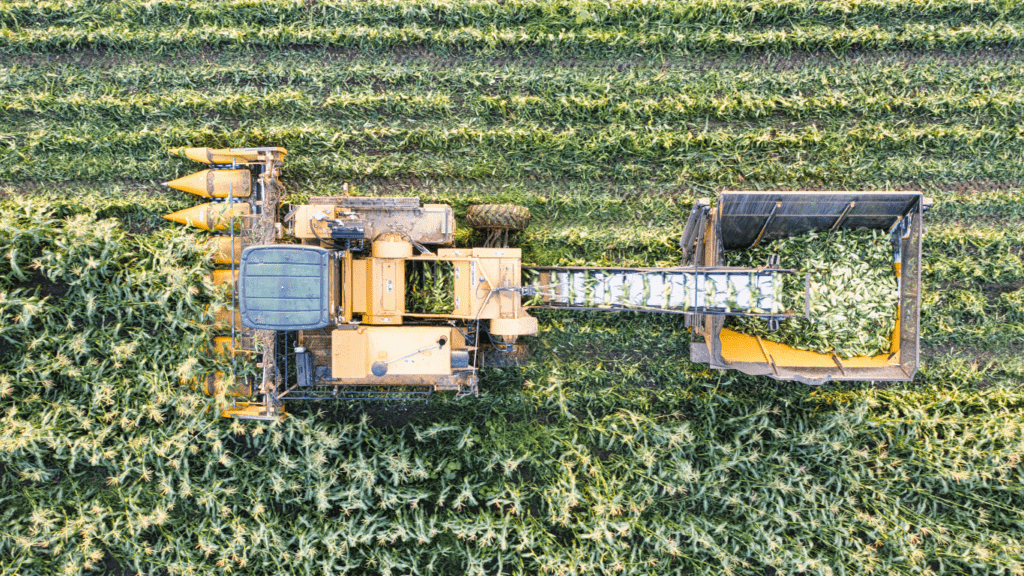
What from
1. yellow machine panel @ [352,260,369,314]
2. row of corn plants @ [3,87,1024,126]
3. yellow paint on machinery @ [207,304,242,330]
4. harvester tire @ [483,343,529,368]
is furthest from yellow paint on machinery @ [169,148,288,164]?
harvester tire @ [483,343,529,368]

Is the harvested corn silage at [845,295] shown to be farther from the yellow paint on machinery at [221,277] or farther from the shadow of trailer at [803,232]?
the yellow paint on machinery at [221,277]

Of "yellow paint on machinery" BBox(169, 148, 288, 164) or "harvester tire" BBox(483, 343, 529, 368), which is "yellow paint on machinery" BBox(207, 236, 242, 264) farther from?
"harvester tire" BBox(483, 343, 529, 368)

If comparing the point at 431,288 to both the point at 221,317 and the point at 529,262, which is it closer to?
the point at 529,262

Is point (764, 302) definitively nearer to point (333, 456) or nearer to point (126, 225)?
point (333, 456)

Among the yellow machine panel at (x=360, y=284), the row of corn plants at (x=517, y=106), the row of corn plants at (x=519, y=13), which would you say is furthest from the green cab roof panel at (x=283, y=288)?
the row of corn plants at (x=519, y=13)

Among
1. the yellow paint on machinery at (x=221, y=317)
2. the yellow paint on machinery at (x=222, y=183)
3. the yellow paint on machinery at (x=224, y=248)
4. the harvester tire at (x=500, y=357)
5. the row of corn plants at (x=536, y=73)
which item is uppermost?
the row of corn plants at (x=536, y=73)

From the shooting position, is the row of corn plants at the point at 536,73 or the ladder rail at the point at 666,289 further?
the row of corn plants at the point at 536,73
